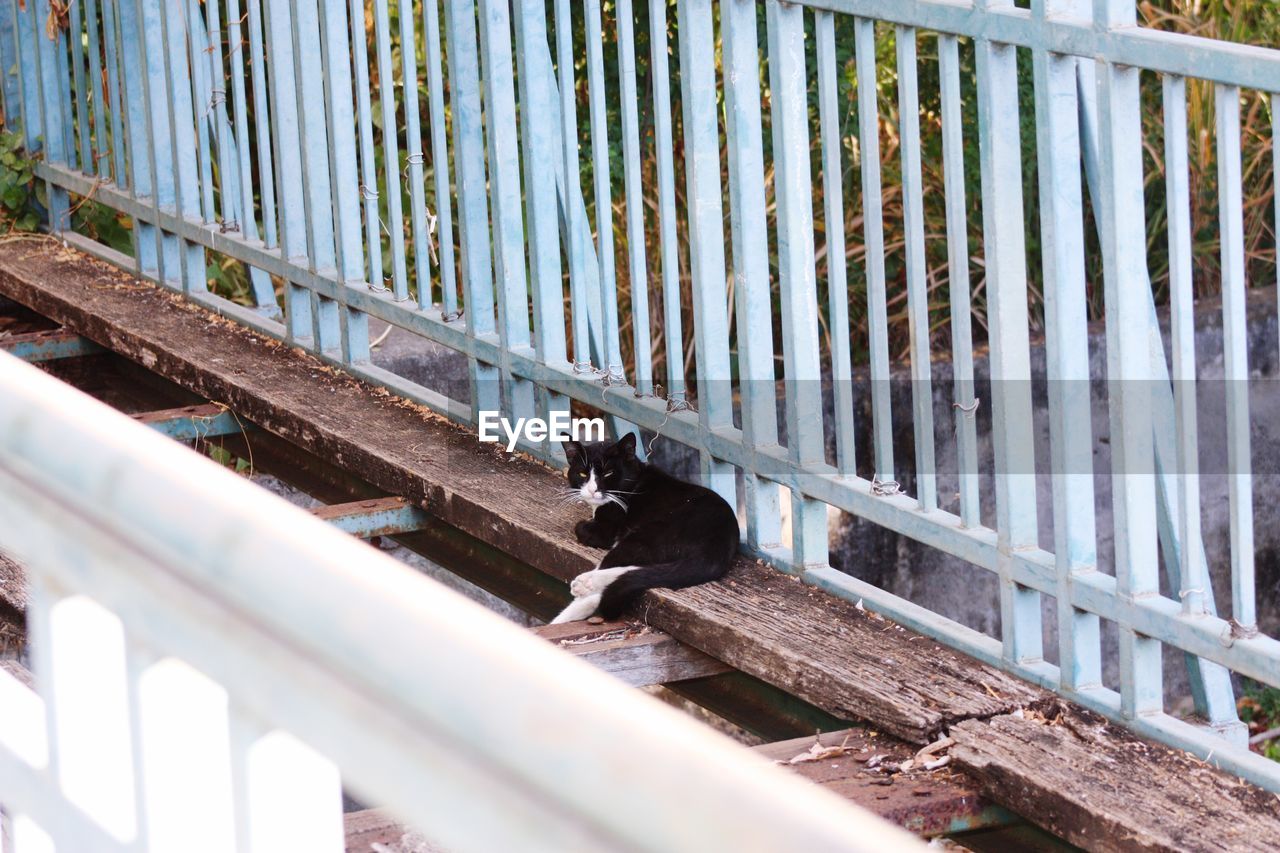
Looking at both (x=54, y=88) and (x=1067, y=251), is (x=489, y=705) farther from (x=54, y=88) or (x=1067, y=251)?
(x=54, y=88)

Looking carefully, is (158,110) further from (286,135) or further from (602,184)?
(602,184)

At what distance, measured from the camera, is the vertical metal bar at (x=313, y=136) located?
206 inches

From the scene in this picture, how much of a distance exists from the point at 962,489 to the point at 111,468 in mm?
2497

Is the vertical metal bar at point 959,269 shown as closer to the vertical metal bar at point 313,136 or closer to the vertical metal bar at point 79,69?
the vertical metal bar at point 313,136

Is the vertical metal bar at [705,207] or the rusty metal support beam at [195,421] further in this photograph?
the rusty metal support beam at [195,421]

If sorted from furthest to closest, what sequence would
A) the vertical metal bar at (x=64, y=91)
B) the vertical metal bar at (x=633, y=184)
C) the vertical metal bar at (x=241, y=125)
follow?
the vertical metal bar at (x=64, y=91)
the vertical metal bar at (x=241, y=125)
the vertical metal bar at (x=633, y=184)

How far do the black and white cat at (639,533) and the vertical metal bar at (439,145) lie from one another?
785mm

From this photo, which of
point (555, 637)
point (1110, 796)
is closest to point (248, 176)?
point (555, 637)

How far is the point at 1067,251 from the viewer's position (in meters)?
3.12

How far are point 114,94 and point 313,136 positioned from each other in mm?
1260

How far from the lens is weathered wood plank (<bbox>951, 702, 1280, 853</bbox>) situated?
280 cm

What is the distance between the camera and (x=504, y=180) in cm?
457

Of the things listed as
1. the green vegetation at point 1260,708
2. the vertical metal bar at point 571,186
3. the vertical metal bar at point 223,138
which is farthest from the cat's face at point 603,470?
the green vegetation at point 1260,708

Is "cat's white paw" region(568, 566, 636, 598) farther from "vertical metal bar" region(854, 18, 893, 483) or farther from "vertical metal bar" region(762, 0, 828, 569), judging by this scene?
"vertical metal bar" region(854, 18, 893, 483)
